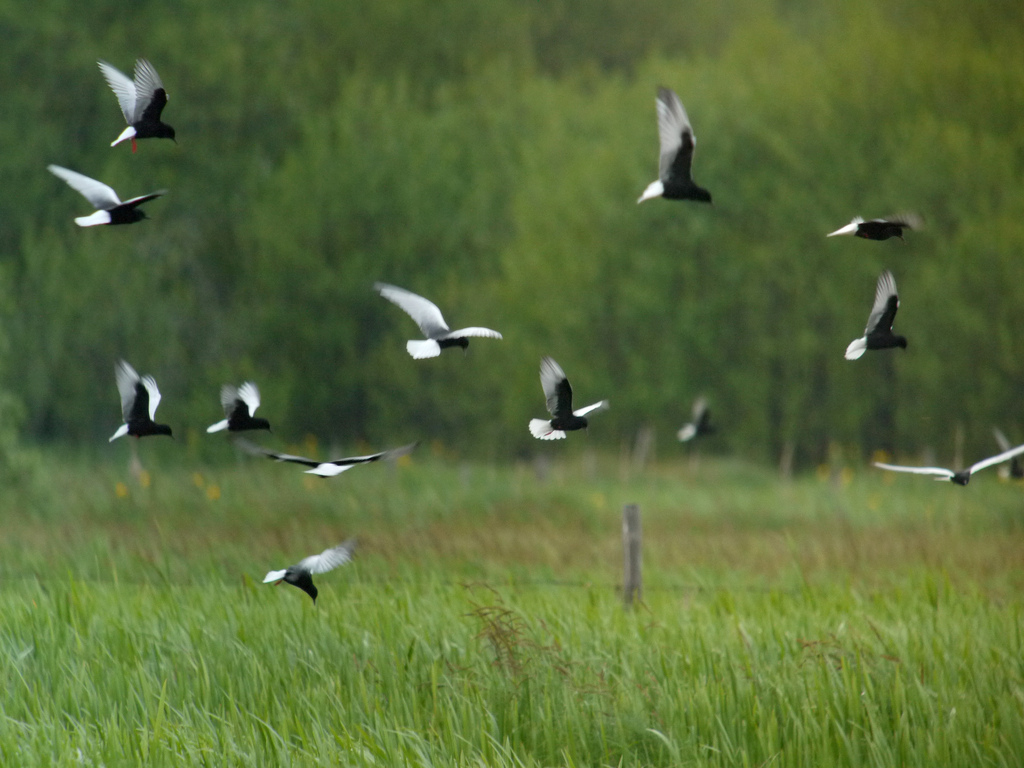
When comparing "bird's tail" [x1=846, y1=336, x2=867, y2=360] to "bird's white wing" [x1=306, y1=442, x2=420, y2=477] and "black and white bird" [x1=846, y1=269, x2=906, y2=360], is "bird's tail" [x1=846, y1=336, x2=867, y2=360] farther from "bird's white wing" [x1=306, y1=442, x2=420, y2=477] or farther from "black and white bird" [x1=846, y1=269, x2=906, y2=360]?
"bird's white wing" [x1=306, y1=442, x2=420, y2=477]

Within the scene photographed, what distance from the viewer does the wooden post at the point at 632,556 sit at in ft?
26.9

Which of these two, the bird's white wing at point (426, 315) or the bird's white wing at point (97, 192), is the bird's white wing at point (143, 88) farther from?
the bird's white wing at point (426, 315)

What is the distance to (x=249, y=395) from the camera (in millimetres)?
4711

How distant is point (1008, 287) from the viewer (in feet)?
69.5

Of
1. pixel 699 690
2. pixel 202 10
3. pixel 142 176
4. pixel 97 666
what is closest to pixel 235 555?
pixel 97 666

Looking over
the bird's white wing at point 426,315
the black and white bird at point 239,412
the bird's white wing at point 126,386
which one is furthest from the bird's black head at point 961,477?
the bird's white wing at point 126,386

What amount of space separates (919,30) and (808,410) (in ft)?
33.1

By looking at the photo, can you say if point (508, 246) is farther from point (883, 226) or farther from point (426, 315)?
point (883, 226)

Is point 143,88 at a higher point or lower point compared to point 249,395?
higher

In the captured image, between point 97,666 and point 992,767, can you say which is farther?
point 97,666

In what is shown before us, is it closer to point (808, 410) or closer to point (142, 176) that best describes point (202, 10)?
point (142, 176)

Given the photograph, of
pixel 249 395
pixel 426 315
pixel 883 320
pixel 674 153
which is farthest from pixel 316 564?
pixel 883 320

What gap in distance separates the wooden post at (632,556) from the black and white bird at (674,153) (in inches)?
154

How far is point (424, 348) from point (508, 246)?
21716 mm
